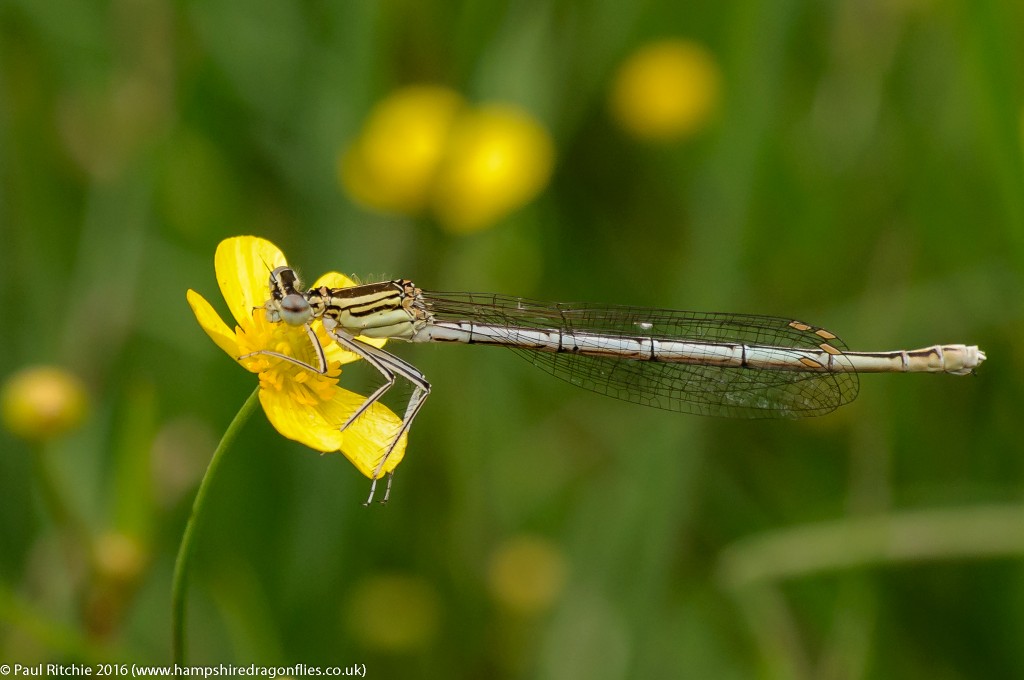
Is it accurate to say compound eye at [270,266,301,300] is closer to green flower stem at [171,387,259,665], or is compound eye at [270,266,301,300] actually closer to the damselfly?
the damselfly

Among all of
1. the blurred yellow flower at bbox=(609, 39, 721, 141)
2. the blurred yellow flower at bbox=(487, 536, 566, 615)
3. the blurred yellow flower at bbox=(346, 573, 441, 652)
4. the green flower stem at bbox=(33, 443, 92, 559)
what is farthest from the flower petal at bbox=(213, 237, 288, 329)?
the blurred yellow flower at bbox=(609, 39, 721, 141)

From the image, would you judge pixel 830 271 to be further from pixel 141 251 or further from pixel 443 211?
pixel 141 251

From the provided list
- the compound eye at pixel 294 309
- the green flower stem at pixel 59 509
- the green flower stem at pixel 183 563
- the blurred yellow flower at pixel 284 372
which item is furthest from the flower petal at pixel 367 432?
the green flower stem at pixel 59 509

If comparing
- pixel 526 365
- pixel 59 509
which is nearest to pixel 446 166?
pixel 526 365

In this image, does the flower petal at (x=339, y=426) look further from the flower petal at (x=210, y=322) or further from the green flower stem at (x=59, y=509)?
the green flower stem at (x=59, y=509)

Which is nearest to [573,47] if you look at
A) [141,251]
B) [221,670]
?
[141,251]

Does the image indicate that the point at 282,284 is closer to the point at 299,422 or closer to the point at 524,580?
the point at 299,422
